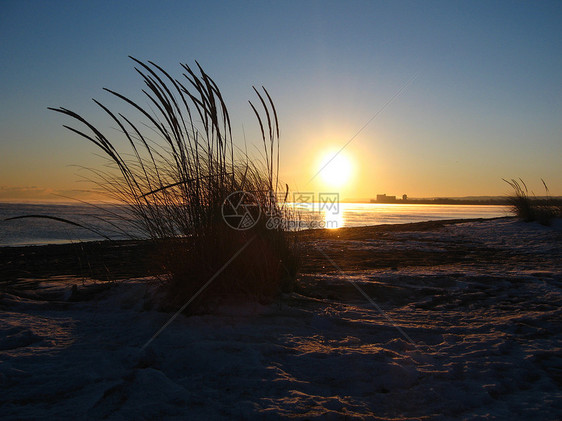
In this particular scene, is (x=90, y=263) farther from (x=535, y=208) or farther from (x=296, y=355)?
(x=535, y=208)

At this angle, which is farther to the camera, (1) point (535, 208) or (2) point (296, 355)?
(1) point (535, 208)

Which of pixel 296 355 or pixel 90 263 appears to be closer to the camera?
pixel 296 355

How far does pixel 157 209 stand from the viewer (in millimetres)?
2537

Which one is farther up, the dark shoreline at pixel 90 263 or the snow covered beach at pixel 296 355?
the snow covered beach at pixel 296 355

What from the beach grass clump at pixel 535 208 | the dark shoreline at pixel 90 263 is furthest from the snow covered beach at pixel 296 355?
the beach grass clump at pixel 535 208

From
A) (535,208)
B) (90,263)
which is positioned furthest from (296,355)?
(535,208)

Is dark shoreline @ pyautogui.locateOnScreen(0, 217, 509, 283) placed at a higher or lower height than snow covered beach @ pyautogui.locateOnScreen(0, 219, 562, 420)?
lower

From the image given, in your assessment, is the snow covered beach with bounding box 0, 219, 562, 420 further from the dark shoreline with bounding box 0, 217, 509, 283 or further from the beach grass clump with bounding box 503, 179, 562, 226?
the beach grass clump with bounding box 503, 179, 562, 226

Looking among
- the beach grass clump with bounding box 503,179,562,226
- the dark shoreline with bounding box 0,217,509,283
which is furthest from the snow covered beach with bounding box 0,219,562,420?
the beach grass clump with bounding box 503,179,562,226

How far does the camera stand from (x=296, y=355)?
1729mm

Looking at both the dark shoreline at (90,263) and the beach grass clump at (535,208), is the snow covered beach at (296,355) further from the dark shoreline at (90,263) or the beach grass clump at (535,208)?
the beach grass clump at (535,208)

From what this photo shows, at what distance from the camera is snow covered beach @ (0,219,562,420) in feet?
4.25

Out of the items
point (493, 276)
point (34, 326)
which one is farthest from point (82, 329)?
point (493, 276)

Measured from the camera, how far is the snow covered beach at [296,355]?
129 centimetres
